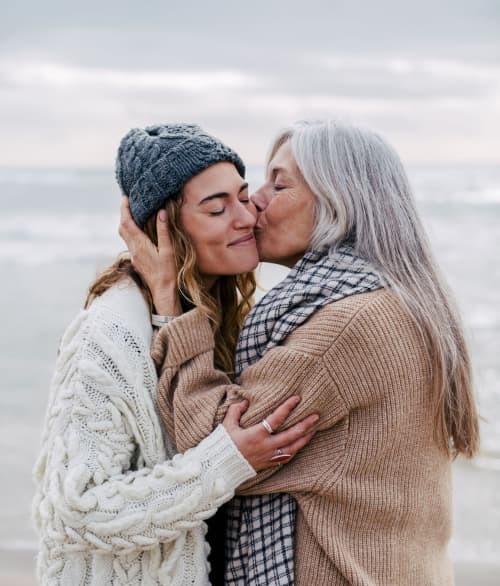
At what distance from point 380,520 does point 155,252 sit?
1.13 meters

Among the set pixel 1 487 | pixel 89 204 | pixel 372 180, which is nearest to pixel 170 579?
pixel 372 180

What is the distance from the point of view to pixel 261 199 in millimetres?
3010

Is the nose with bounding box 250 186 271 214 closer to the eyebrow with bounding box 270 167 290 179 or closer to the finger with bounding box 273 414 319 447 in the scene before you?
the eyebrow with bounding box 270 167 290 179

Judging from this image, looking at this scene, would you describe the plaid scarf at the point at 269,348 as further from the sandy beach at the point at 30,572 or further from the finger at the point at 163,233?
the sandy beach at the point at 30,572

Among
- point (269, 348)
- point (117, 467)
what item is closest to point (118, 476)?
point (117, 467)

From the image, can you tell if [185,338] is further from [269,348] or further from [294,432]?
[294,432]

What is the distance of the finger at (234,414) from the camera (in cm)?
245

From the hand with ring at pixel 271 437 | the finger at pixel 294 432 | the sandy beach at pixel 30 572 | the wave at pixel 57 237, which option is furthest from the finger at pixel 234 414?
the wave at pixel 57 237

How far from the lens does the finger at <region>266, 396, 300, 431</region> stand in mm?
2428

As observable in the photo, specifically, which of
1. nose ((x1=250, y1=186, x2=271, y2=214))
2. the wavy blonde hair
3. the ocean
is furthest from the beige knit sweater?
nose ((x1=250, y1=186, x2=271, y2=214))

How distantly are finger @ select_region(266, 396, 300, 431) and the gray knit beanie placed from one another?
32.4 inches

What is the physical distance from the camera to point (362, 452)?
246 cm

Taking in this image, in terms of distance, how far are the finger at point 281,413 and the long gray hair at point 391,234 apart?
44 cm

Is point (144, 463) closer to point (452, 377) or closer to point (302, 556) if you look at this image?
point (302, 556)
